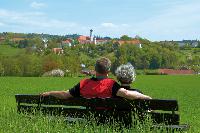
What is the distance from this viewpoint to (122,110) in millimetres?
7621

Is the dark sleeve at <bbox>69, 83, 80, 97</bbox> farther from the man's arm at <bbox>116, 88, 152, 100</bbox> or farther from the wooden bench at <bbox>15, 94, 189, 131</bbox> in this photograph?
the man's arm at <bbox>116, 88, 152, 100</bbox>

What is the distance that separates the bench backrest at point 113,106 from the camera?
7.18 meters

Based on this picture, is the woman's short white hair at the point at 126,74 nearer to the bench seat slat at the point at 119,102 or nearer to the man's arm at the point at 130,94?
the man's arm at the point at 130,94

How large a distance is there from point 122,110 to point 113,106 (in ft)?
0.53

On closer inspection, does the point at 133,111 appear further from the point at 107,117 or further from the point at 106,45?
the point at 106,45

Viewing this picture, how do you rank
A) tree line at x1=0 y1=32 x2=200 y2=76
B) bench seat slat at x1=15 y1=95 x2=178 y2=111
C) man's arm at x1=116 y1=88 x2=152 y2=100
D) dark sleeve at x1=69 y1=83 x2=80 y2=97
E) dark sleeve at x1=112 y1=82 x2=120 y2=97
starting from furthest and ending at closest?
tree line at x1=0 y1=32 x2=200 y2=76 → dark sleeve at x1=69 y1=83 x2=80 y2=97 → dark sleeve at x1=112 y1=82 x2=120 y2=97 → man's arm at x1=116 y1=88 x2=152 y2=100 → bench seat slat at x1=15 y1=95 x2=178 y2=111

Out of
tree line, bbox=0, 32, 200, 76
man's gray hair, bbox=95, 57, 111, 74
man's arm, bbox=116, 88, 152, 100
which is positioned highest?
man's gray hair, bbox=95, 57, 111, 74

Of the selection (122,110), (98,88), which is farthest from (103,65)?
(122,110)

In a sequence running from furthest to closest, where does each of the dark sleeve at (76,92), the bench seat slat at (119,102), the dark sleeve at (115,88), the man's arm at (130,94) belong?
1. the dark sleeve at (76,92)
2. the dark sleeve at (115,88)
3. the man's arm at (130,94)
4. the bench seat slat at (119,102)

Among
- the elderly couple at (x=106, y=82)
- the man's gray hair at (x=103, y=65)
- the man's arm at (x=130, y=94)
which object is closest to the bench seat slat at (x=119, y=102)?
the man's arm at (x=130, y=94)

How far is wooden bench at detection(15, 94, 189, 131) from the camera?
23.5 ft

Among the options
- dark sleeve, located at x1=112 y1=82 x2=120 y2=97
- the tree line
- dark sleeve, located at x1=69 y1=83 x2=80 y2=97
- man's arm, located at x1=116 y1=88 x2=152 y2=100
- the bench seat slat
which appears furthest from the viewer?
the tree line

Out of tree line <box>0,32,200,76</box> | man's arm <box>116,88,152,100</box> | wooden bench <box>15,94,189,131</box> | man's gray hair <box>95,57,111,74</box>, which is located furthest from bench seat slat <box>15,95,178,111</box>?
tree line <box>0,32,200,76</box>

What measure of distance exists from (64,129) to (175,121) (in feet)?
5.64
